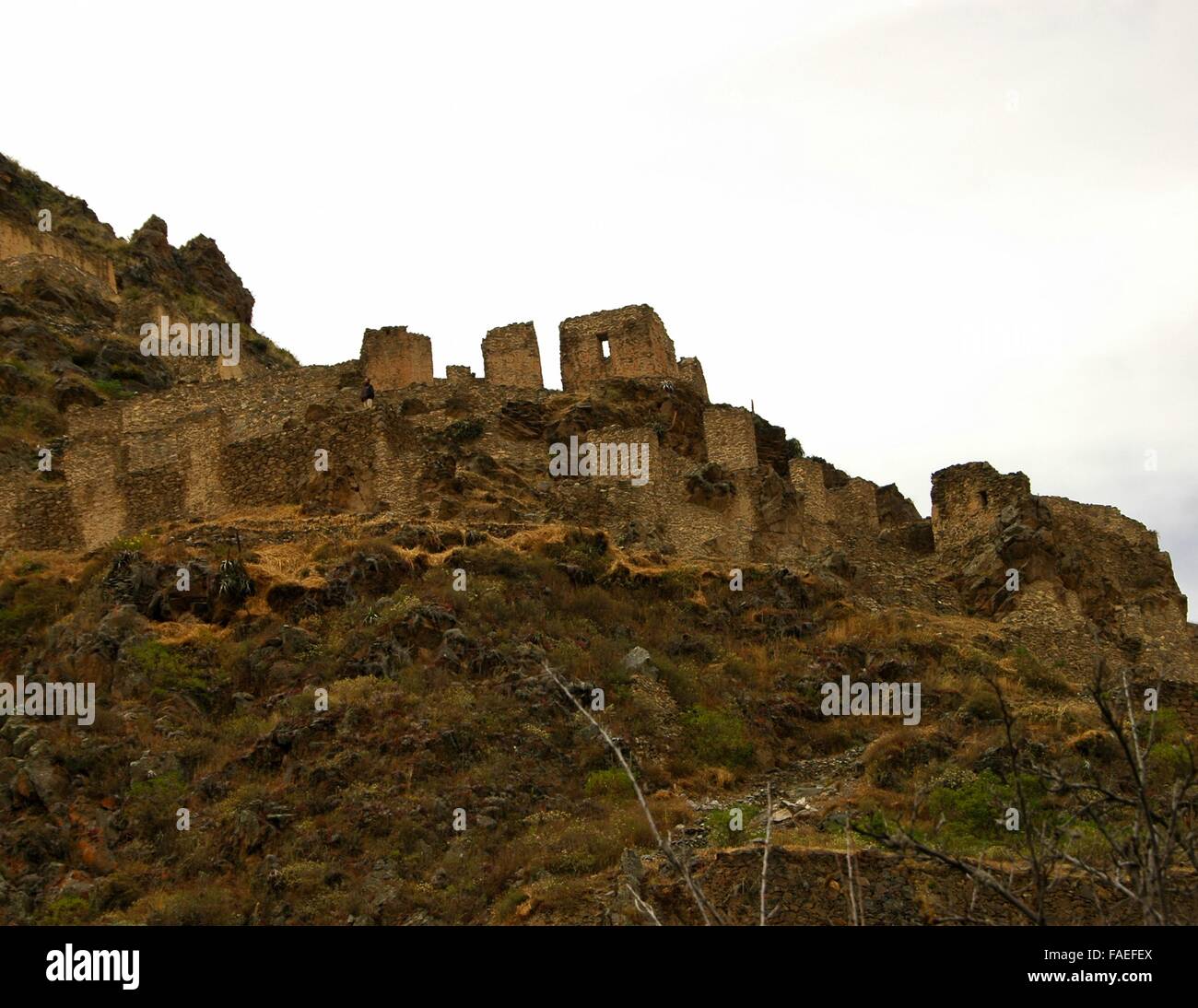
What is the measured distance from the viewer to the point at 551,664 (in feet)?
77.2

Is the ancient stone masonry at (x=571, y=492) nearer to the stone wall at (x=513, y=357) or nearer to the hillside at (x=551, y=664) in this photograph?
the hillside at (x=551, y=664)

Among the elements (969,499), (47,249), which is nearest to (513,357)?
(969,499)

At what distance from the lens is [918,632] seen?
27719 mm

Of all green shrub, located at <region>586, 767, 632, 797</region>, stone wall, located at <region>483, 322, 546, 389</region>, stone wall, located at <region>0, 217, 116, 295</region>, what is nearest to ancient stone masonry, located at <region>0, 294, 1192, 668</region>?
stone wall, located at <region>483, 322, 546, 389</region>

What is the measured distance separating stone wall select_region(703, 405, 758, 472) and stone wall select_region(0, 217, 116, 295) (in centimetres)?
2840

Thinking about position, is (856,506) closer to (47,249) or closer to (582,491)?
(582,491)

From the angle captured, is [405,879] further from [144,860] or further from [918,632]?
[918,632]

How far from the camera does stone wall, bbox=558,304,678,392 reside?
38781mm

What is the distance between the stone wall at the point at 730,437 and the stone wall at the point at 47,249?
28402 millimetres

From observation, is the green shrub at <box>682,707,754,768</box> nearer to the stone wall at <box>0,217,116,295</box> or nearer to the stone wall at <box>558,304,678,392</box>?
the stone wall at <box>558,304,678,392</box>

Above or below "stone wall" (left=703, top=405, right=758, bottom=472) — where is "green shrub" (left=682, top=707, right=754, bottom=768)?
below
